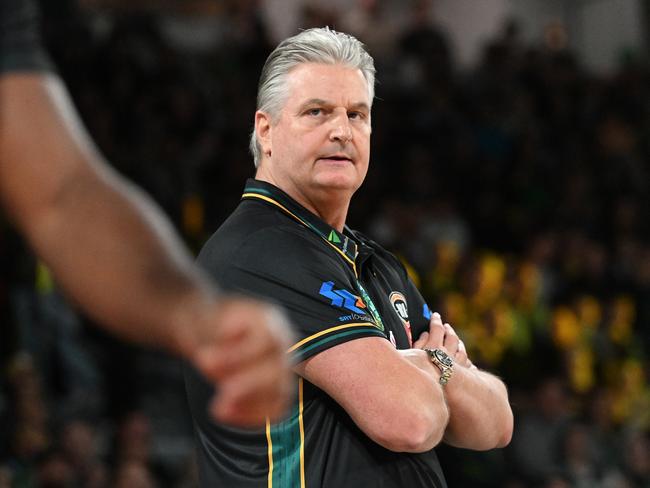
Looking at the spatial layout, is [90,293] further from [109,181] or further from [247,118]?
[247,118]

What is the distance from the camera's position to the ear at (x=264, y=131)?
3.63 meters

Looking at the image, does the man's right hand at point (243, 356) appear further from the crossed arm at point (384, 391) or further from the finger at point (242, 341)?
the crossed arm at point (384, 391)

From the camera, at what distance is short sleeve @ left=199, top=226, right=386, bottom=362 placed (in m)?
3.13

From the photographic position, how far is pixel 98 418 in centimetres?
862

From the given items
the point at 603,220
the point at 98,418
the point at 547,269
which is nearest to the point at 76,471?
the point at 98,418

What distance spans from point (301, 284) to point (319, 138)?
52cm

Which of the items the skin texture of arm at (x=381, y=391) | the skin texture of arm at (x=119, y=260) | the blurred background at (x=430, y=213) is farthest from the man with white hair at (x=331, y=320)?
the blurred background at (x=430, y=213)

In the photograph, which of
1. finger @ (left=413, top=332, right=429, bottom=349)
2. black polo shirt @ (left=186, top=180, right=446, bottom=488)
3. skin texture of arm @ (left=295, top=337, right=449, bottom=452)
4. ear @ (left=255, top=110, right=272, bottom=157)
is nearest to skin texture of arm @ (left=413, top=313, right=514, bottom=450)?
finger @ (left=413, top=332, right=429, bottom=349)

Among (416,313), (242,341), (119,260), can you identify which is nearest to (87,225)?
(119,260)

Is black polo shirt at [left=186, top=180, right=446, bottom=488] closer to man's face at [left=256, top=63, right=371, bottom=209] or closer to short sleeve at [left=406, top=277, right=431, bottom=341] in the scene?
man's face at [left=256, top=63, right=371, bottom=209]

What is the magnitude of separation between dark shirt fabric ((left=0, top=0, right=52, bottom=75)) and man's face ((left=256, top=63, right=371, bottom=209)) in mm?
1796

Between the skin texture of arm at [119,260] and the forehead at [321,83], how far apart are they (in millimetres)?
1818

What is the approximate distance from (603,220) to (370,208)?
292 centimetres

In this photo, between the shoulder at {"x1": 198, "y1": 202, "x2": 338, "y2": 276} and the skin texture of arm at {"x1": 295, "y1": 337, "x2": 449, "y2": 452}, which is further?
the shoulder at {"x1": 198, "y1": 202, "x2": 338, "y2": 276}
